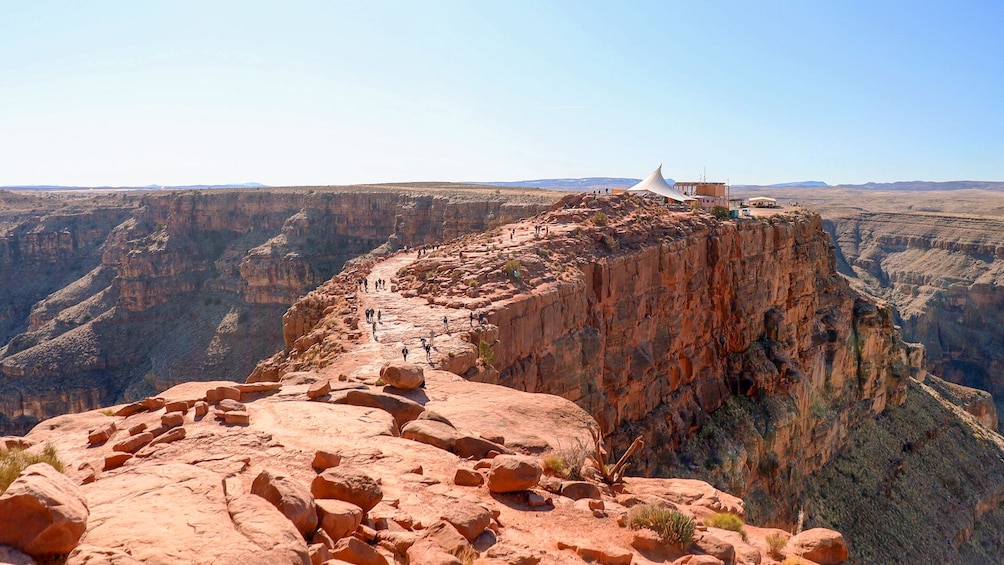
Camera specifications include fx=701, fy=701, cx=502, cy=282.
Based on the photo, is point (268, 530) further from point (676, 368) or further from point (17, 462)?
point (676, 368)

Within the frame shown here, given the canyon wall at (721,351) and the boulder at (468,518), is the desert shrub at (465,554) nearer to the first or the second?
the boulder at (468,518)

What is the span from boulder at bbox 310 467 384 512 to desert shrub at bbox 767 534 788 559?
4.98 m

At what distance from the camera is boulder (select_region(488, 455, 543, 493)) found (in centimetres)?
916

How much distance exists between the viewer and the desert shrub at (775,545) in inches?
348

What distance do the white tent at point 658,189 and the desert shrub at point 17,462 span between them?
122ft

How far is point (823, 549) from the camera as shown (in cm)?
871

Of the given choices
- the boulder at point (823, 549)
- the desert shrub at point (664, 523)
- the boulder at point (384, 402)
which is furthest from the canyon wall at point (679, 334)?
the boulder at point (823, 549)

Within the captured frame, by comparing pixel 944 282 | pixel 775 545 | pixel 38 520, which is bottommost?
pixel 944 282

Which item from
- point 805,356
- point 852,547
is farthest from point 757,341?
point 852,547

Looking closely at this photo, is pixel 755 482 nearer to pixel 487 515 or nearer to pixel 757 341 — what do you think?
pixel 757 341

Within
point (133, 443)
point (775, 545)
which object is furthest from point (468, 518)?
point (133, 443)

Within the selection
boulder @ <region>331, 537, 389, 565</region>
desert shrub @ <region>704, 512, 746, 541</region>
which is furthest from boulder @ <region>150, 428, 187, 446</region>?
desert shrub @ <region>704, 512, 746, 541</region>

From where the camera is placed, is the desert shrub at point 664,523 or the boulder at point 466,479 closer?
the desert shrub at point 664,523

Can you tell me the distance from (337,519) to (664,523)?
3.84m
